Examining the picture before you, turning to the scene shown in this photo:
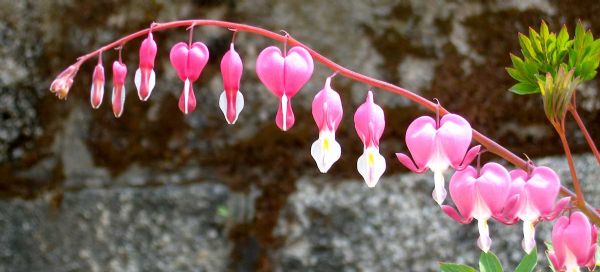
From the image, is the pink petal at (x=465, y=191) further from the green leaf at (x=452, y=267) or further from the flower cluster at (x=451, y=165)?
the green leaf at (x=452, y=267)

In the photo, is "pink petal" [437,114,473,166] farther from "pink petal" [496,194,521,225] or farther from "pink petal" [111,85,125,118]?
"pink petal" [111,85,125,118]

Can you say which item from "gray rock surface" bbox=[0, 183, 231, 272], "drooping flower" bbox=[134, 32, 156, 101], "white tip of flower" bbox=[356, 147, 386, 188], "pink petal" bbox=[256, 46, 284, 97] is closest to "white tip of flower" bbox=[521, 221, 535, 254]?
"white tip of flower" bbox=[356, 147, 386, 188]

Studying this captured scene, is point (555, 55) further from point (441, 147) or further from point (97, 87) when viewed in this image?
point (97, 87)

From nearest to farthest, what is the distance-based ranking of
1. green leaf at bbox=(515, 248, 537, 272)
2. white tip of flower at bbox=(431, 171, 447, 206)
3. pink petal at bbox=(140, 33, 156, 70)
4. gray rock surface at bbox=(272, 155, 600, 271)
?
white tip of flower at bbox=(431, 171, 447, 206)
pink petal at bbox=(140, 33, 156, 70)
green leaf at bbox=(515, 248, 537, 272)
gray rock surface at bbox=(272, 155, 600, 271)

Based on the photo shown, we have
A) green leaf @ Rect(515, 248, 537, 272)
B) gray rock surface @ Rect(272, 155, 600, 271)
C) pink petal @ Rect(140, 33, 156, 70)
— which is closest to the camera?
pink petal @ Rect(140, 33, 156, 70)

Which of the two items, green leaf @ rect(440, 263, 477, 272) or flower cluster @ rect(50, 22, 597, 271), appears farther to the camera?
green leaf @ rect(440, 263, 477, 272)

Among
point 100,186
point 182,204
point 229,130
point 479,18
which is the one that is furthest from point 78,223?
point 479,18

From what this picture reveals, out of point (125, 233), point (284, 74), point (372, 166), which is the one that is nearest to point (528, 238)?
point (372, 166)
